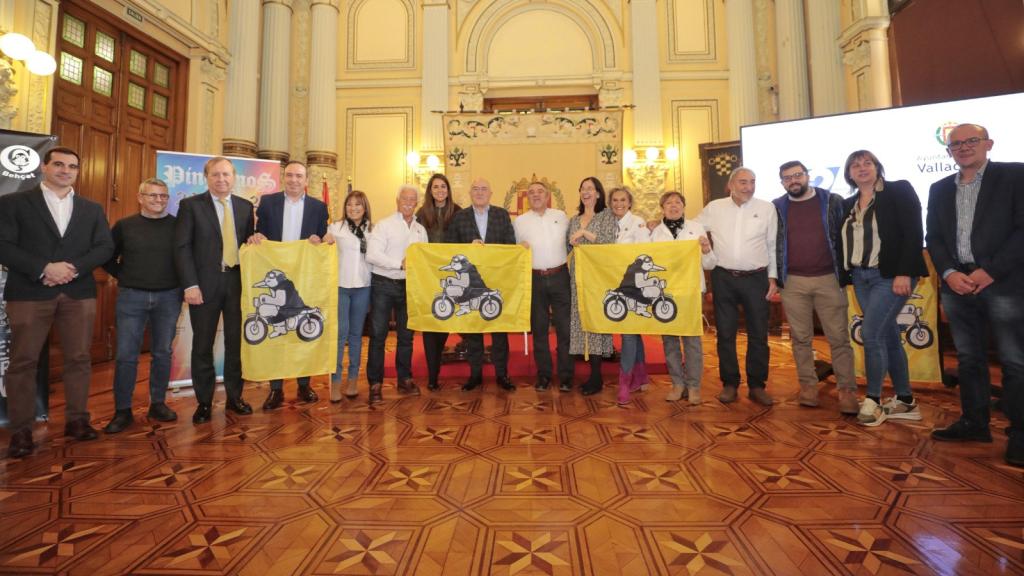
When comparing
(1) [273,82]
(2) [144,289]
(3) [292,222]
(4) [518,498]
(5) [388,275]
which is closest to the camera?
(4) [518,498]

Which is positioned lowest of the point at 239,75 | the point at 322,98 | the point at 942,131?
the point at 942,131

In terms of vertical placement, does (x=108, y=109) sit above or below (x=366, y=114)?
below

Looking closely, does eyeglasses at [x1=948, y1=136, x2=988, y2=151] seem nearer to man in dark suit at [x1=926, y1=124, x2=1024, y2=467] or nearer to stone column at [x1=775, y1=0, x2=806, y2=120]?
man in dark suit at [x1=926, y1=124, x2=1024, y2=467]

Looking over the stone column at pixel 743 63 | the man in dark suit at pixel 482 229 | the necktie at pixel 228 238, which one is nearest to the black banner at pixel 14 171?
the necktie at pixel 228 238

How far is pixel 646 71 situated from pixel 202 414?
26.8 feet

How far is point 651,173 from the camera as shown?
776cm

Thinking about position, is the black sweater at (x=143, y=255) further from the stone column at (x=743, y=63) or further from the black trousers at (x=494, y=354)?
the stone column at (x=743, y=63)

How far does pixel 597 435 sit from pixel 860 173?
80.3 inches

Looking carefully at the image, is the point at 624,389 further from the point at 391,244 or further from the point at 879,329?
the point at 391,244

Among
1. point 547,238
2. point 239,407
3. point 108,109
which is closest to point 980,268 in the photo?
point 547,238

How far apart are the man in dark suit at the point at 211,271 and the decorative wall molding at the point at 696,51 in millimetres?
7856

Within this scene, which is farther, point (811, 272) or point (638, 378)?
point (638, 378)

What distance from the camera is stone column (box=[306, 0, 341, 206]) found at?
7.74 m

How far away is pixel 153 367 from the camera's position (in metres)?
2.61
